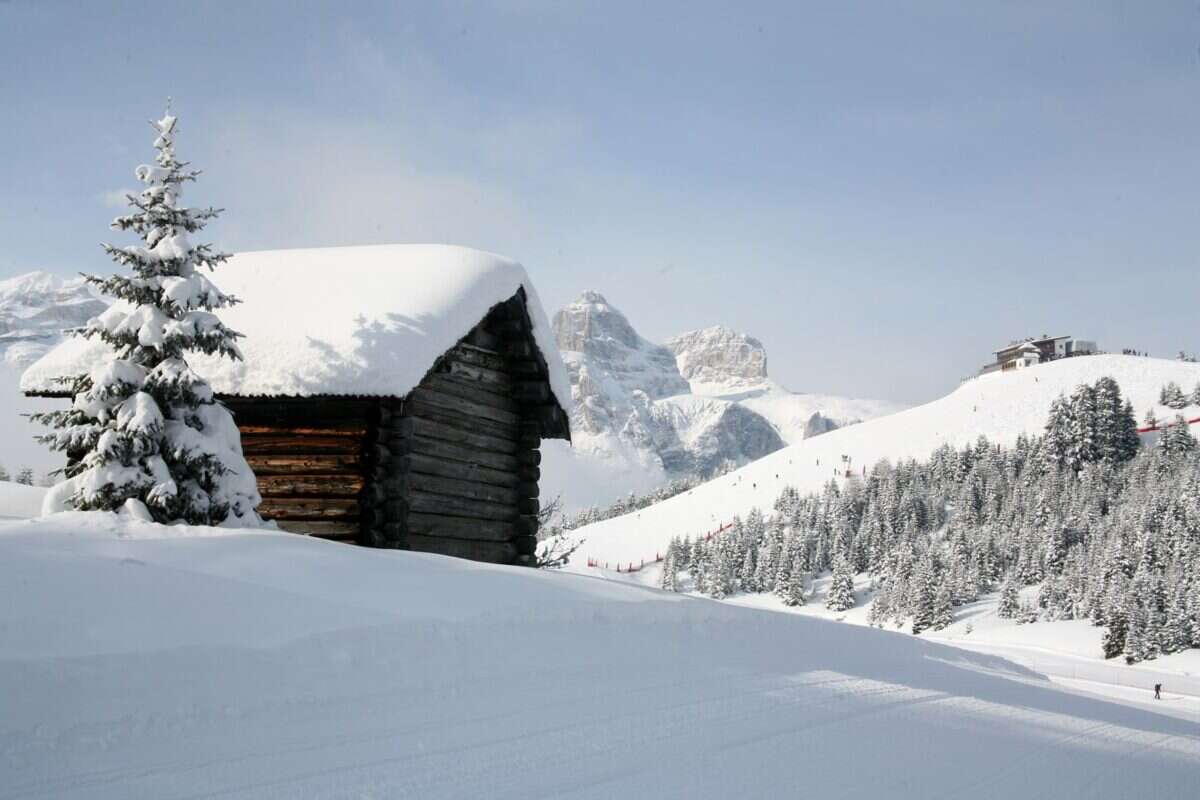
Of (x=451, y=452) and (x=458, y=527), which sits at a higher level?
(x=451, y=452)

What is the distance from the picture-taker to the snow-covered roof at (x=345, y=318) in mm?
11852

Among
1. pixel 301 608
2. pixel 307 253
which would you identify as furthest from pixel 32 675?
pixel 307 253

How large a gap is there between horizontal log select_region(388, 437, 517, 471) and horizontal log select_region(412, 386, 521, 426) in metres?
0.53

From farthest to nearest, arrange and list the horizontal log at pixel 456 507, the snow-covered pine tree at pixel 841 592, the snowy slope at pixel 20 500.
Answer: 1. the snow-covered pine tree at pixel 841 592
2. the snowy slope at pixel 20 500
3. the horizontal log at pixel 456 507

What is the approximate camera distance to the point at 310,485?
13000mm

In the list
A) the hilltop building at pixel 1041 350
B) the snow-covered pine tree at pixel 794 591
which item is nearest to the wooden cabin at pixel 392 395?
the snow-covered pine tree at pixel 794 591

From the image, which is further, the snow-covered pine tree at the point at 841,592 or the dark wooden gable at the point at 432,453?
the snow-covered pine tree at the point at 841,592

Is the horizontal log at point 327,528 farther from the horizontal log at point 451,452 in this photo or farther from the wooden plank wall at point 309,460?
the horizontal log at point 451,452

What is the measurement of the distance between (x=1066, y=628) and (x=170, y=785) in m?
66.7

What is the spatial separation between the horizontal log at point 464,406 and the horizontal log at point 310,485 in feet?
4.76

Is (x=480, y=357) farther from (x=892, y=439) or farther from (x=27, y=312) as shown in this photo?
(x=27, y=312)

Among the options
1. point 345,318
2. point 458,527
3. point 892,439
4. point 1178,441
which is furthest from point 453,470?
point 892,439

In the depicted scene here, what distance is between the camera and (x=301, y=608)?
19.7 ft

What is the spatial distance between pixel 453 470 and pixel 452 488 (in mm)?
268
